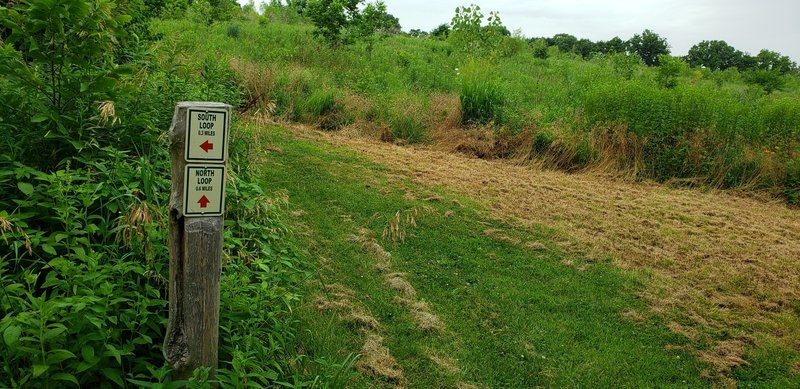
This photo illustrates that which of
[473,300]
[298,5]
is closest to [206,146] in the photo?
[473,300]

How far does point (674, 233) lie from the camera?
6363 mm

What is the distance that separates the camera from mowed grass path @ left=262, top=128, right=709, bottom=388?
3930 mm

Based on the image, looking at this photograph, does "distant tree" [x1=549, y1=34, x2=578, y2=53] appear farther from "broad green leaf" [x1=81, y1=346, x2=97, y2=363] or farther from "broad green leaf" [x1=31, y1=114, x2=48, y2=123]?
"broad green leaf" [x1=81, y1=346, x2=97, y2=363]

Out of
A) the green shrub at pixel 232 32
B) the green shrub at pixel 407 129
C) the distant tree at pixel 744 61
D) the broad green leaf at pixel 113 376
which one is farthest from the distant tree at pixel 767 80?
the broad green leaf at pixel 113 376

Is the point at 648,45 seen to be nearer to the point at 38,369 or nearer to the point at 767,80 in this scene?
the point at 767,80

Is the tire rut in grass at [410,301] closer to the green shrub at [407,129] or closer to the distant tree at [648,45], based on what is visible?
the green shrub at [407,129]

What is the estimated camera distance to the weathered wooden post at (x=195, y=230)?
8.05 feet

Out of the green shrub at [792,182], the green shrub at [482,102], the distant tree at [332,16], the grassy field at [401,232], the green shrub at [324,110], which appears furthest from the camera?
the distant tree at [332,16]

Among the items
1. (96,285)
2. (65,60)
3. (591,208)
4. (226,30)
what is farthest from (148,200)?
(226,30)

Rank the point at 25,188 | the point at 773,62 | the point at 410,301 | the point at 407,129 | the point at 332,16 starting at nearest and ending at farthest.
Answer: the point at 25,188, the point at 410,301, the point at 407,129, the point at 332,16, the point at 773,62

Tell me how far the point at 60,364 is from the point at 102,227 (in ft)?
3.08

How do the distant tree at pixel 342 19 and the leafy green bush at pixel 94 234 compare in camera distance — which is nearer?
the leafy green bush at pixel 94 234

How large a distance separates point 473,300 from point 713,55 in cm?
3280

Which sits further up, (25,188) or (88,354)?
(25,188)
